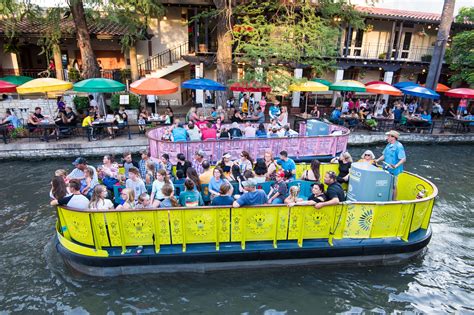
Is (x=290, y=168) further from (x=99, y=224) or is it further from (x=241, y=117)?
(x=241, y=117)

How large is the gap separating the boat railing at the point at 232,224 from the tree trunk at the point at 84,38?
12.4m

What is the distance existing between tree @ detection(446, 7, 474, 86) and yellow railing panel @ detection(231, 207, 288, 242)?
68.2 ft

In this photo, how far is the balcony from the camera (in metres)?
25.3

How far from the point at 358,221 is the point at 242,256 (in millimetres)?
2447

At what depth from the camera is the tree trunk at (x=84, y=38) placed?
15749 mm

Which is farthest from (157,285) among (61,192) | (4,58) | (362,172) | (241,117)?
(4,58)

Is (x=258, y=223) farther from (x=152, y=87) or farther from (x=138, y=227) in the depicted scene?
(x=152, y=87)

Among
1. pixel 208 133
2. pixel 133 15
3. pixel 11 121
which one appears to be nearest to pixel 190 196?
pixel 208 133

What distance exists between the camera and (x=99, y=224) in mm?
5906

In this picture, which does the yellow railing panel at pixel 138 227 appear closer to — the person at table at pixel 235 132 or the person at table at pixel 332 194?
the person at table at pixel 332 194

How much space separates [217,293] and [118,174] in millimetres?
4039

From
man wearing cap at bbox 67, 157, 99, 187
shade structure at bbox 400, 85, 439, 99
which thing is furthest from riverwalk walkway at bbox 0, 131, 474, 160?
shade structure at bbox 400, 85, 439, 99

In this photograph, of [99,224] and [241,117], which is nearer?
[99,224]

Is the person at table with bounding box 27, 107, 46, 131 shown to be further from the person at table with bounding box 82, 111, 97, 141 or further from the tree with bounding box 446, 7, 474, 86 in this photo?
the tree with bounding box 446, 7, 474, 86
